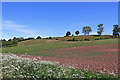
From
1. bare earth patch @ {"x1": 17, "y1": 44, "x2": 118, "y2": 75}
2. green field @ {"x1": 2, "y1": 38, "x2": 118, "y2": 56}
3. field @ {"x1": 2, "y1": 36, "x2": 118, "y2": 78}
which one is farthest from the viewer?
green field @ {"x1": 2, "y1": 38, "x2": 118, "y2": 56}

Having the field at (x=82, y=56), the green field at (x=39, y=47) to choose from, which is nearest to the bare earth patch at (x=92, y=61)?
the field at (x=82, y=56)

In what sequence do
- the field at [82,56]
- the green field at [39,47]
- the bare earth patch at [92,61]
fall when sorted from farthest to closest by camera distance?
the green field at [39,47] < the field at [82,56] < the bare earth patch at [92,61]

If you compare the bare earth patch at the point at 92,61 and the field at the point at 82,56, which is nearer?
the bare earth patch at the point at 92,61

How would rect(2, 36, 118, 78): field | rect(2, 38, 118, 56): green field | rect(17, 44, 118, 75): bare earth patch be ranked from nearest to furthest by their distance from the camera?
rect(17, 44, 118, 75): bare earth patch < rect(2, 36, 118, 78): field < rect(2, 38, 118, 56): green field

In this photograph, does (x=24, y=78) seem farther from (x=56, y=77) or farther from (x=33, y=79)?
(x=56, y=77)

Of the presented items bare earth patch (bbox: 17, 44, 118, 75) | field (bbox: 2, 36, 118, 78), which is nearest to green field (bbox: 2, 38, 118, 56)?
field (bbox: 2, 36, 118, 78)

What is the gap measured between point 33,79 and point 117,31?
343 ft

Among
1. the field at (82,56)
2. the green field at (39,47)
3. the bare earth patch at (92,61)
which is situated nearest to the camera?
the bare earth patch at (92,61)

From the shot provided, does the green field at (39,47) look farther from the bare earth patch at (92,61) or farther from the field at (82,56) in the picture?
the bare earth patch at (92,61)

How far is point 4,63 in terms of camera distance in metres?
11.6

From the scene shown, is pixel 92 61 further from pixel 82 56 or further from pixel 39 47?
pixel 39 47

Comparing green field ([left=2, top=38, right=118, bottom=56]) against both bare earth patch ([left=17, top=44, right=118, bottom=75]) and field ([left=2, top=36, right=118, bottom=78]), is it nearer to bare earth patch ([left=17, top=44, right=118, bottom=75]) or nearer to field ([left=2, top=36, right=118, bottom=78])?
field ([left=2, top=36, right=118, bottom=78])

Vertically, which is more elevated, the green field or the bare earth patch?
the green field

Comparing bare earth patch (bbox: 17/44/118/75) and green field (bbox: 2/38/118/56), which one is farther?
green field (bbox: 2/38/118/56)
